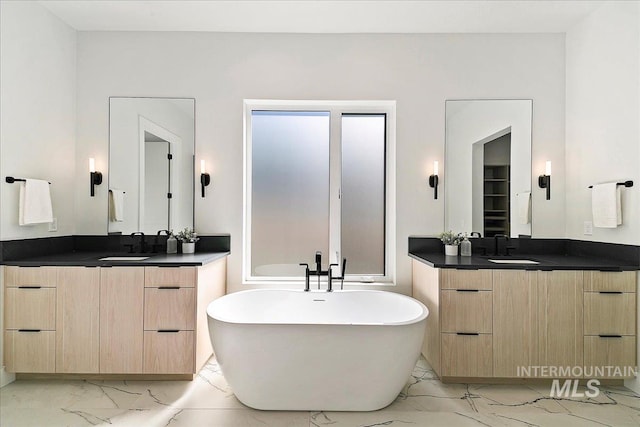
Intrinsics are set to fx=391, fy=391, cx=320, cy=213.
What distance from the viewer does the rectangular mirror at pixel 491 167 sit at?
325cm

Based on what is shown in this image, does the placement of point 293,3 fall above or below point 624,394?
above

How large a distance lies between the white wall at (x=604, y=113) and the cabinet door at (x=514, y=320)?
2.44 feet

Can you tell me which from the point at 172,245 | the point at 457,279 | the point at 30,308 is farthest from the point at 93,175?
the point at 457,279

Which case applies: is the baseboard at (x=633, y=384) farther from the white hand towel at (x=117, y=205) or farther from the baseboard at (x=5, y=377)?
the baseboard at (x=5, y=377)

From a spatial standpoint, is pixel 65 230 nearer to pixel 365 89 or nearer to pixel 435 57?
pixel 365 89

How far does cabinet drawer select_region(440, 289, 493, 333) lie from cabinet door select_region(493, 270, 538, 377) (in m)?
0.06

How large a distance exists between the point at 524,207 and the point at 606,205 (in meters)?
0.61

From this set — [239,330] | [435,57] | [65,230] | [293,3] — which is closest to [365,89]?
[435,57]

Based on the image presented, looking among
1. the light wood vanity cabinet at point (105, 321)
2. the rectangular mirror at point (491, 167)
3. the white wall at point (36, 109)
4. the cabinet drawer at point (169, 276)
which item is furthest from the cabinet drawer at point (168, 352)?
the rectangular mirror at point (491, 167)

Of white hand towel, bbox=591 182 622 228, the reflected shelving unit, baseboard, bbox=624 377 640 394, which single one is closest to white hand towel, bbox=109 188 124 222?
the reflected shelving unit

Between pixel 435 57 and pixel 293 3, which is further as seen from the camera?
pixel 435 57

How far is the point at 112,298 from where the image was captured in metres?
2.60

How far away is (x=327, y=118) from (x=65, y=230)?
7.75ft

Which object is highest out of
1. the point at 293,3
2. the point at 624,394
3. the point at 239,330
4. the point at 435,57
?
the point at 293,3
